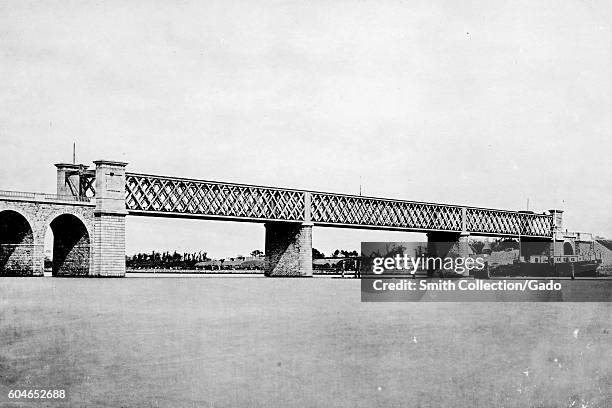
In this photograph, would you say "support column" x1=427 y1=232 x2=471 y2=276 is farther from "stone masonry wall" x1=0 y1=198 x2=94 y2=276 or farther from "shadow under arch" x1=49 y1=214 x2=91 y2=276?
"stone masonry wall" x1=0 y1=198 x2=94 y2=276

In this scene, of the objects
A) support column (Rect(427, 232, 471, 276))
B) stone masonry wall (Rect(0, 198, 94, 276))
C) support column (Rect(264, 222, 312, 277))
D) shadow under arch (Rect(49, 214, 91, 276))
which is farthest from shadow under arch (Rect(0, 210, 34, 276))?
support column (Rect(427, 232, 471, 276))

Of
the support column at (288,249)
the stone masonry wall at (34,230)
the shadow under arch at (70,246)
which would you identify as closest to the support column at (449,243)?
the support column at (288,249)

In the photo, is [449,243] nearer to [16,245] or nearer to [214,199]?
[214,199]

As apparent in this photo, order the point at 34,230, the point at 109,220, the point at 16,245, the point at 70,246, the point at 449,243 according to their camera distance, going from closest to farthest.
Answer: the point at 34,230, the point at 16,245, the point at 109,220, the point at 70,246, the point at 449,243

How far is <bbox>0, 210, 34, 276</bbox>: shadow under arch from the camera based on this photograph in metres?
63.0

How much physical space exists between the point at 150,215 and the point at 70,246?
8.48 metres

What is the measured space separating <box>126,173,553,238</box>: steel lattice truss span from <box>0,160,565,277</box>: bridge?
12 centimetres

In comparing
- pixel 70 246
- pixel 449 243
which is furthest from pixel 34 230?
pixel 449 243

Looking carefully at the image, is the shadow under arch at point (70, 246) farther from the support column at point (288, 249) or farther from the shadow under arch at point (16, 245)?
the support column at point (288, 249)

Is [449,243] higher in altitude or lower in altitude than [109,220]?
lower

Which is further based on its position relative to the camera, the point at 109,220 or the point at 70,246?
the point at 70,246

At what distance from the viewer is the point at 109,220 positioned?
68562 millimetres

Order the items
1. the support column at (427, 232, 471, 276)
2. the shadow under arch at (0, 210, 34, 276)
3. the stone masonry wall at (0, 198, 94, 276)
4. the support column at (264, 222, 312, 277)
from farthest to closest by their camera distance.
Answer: the support column at (427, 232, 471, 276) < the support column at (264, 222, 312, 277) < the shadow under arch at (0, 210, 34, 276) < the stone masonry wall at (0, 198, 94, 276)

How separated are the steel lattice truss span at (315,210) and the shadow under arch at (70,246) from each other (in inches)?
210
